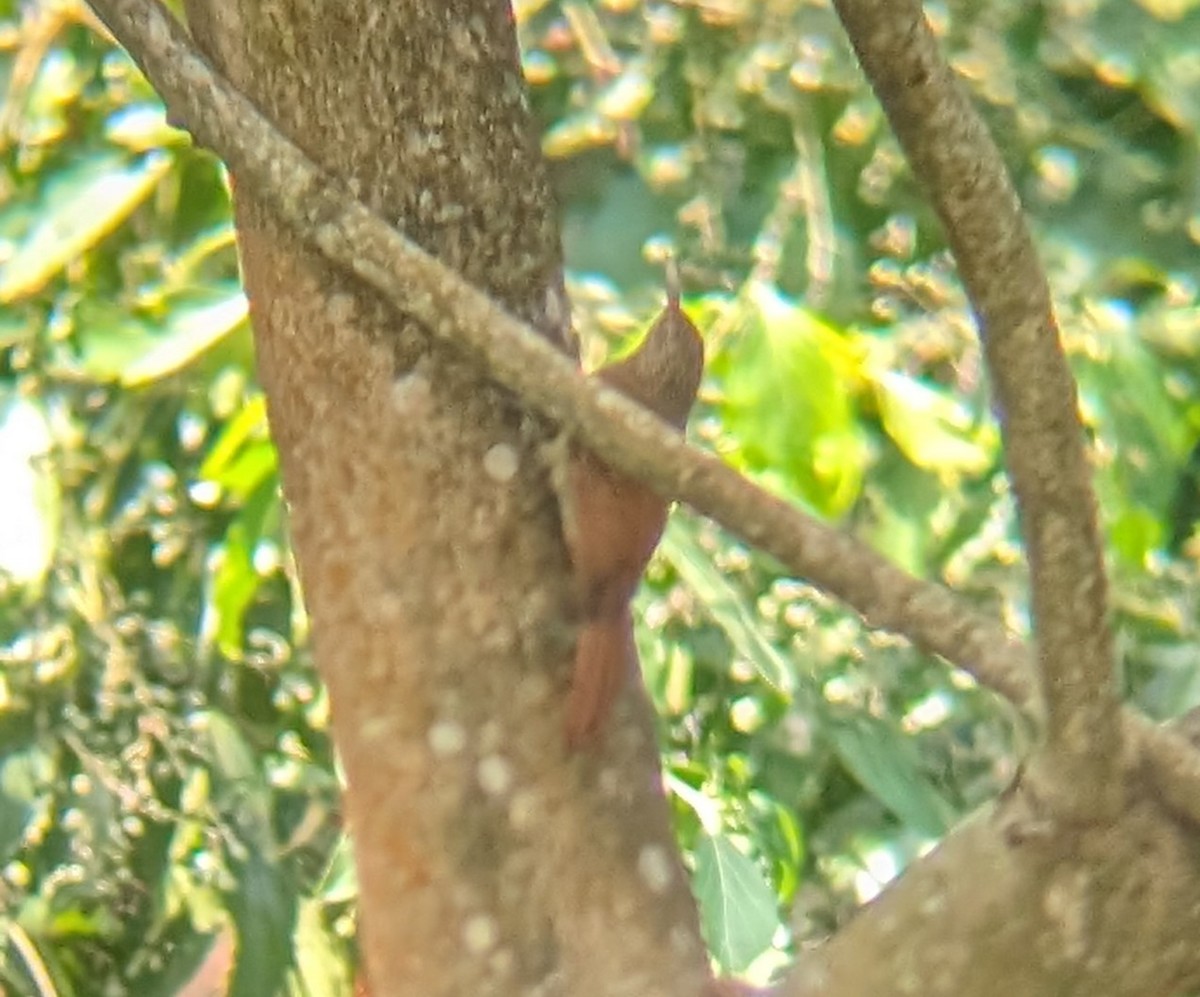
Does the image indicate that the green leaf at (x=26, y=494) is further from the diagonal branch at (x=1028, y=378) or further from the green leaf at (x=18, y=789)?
the diagonal branch at (x=1028, y=378)

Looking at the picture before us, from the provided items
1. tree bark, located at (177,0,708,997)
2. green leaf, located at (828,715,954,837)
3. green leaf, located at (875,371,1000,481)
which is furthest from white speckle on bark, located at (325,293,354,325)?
green leaf, located at (828,715,954,837)

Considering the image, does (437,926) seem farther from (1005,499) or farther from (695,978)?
(1005,499)

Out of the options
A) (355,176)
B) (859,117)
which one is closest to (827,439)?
(859,117)

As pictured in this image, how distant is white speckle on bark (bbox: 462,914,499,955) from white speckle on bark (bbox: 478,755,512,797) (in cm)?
4

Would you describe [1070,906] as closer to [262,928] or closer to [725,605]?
[725,605]

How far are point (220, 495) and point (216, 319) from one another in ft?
0.66

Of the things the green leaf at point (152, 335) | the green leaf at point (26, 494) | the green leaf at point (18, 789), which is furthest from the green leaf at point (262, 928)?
the green leaf at point (152, 335)

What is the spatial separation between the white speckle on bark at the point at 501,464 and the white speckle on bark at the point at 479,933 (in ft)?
0.44

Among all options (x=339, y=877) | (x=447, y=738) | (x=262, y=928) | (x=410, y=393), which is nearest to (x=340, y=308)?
(x=410, y=393)

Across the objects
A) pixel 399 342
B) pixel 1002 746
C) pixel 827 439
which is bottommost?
pixel 1002 746

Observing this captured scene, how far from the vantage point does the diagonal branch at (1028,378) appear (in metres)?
0.33

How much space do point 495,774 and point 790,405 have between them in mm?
293

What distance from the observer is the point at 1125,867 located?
0.40 metres

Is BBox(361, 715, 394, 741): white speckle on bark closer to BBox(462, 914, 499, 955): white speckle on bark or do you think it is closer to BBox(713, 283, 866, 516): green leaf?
BBox(462, 914, 499, 955): white speckle on bark
